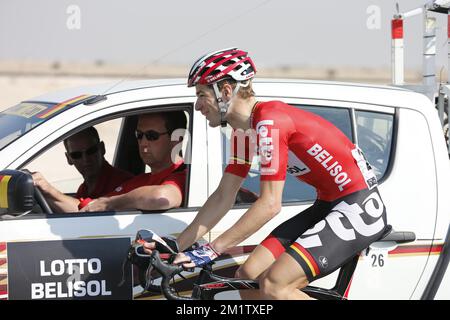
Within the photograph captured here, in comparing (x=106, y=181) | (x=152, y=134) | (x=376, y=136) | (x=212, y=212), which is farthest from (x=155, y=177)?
(x=376, y=136)

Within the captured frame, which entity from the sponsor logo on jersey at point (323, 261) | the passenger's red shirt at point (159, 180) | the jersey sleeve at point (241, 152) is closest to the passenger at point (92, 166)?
the passenger's red shirt at point (159, 180)

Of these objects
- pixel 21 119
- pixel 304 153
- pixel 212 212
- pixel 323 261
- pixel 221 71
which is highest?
pixel 221 71

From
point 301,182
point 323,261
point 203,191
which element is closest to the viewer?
point 323,261

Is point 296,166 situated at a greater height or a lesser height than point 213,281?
greater

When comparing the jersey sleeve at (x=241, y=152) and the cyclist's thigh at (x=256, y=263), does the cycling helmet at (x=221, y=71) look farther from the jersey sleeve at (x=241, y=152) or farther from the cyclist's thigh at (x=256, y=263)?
the cyclist's thigh at (x=256, y=263)

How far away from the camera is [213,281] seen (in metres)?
3.86

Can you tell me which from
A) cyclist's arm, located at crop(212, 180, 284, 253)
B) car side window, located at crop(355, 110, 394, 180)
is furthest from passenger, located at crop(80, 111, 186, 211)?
car side window, located at crop(355, 110, 394, 180)

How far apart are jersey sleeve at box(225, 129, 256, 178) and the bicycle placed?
478 millimetres

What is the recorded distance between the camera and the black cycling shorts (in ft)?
12.3

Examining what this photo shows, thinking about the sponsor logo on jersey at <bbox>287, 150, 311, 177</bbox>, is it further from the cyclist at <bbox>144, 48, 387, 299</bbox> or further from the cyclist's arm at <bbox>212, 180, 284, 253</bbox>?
the cyclist's arm at <bbox>212, 180, 284, 253</bbox>

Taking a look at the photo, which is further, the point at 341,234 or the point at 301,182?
the point at 301,182

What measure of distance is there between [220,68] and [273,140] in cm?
45

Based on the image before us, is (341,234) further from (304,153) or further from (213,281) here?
(213,281)

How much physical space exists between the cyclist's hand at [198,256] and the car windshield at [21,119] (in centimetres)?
108
